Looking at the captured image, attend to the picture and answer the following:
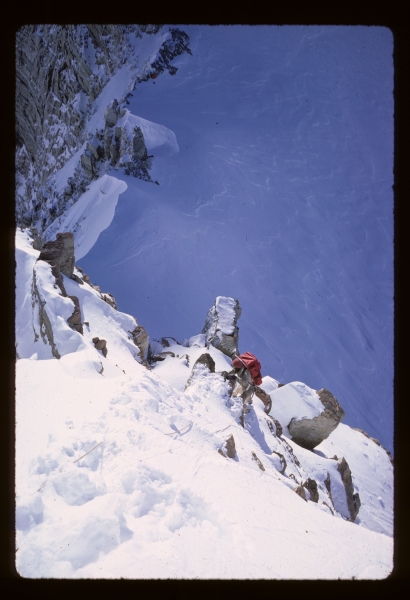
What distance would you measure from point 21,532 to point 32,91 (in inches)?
1197

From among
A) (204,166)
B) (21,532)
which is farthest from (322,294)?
(21,532)

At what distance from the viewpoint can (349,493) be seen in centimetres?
995

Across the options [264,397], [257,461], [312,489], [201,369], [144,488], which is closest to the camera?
[144,488]

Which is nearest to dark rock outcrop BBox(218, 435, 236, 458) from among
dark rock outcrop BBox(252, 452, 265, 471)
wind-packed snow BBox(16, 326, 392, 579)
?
wind-packed snow BBox(16, 326, 392, 579)

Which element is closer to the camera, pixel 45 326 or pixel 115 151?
pixel 45 326

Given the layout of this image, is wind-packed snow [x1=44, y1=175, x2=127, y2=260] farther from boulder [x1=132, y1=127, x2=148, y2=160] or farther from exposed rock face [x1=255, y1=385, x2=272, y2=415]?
exposed rock face [x1=255, y1=385, x2=272, y2=415]

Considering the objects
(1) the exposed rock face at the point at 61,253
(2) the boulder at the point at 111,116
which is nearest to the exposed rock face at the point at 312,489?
(1) the exposed rock face at the point at 61,253

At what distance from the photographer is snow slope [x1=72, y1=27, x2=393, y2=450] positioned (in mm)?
15305

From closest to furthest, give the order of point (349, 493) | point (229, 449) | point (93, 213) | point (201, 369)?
point (229, 449) < point (201, 369) < point (349, 493) < point (93, 213)

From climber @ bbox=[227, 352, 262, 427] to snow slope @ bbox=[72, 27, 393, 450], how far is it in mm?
5436

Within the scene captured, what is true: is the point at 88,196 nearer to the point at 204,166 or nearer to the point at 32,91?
the point at 204,166

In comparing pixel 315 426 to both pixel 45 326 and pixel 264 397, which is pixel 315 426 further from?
pixel 45 326

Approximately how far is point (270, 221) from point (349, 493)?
1074cm

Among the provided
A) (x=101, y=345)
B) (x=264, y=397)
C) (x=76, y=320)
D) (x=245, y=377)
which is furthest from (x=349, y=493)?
(x=76, y=320)
